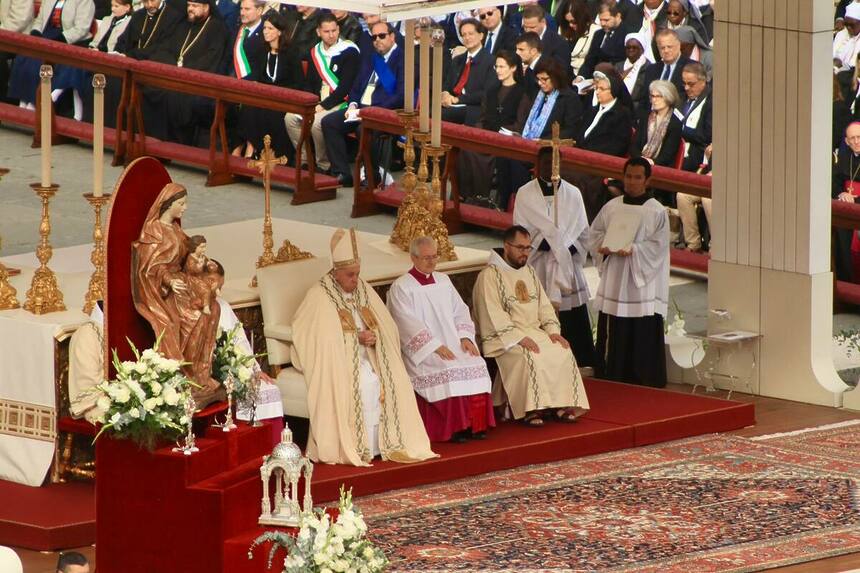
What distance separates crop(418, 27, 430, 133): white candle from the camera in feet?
42.5

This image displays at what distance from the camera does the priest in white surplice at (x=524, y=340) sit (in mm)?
12172

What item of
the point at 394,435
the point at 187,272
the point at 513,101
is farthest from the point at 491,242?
the point at 187,272

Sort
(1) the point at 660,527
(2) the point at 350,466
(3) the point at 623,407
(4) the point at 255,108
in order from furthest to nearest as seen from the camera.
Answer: (4) the point at 255,108, (3) the point at 623,407, (2) the point at 350,466, (1) the point at 660,527

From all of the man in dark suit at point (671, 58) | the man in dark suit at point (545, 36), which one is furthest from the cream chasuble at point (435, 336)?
the man in dark suit at point (545, 36)

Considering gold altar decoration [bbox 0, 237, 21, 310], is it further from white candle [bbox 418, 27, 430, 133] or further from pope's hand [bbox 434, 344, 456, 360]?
white candle [bbox 418, 27, 430, 133]

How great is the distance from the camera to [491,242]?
54.5 feet

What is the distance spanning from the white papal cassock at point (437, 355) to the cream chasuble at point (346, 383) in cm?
18

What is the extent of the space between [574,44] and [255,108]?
267cm

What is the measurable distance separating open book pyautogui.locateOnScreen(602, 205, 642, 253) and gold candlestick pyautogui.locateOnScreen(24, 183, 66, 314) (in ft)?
12.1

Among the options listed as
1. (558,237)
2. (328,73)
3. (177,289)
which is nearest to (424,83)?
(558,237)

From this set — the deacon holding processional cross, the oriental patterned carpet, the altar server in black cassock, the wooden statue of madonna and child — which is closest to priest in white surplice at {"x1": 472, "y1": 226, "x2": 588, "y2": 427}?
the oriental patterned carpet

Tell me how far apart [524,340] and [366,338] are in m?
1.07

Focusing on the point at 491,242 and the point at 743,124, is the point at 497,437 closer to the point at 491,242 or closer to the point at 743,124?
the point at 743,124

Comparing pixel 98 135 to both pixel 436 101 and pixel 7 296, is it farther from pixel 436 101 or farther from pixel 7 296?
pixel 436 101
